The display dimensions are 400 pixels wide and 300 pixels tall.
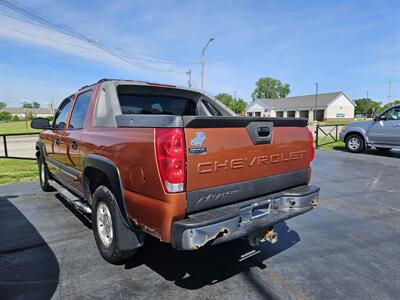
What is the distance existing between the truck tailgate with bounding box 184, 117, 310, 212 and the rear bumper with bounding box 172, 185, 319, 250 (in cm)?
9

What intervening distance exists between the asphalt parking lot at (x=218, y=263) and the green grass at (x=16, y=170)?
298 centimetres

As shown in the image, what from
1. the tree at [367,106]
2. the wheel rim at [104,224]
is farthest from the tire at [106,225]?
the tree at [367,106]

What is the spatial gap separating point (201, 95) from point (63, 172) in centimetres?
250

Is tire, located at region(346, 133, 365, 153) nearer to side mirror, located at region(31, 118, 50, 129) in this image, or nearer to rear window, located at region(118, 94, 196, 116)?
rear window, located at region(118, 94, 196, 116)

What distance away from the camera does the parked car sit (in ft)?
33.5

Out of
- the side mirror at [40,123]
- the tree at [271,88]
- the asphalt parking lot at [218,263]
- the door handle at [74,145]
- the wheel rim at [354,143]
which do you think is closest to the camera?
the asphalt parking lot at [218,263]

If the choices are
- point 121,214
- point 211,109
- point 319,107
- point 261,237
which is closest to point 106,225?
point 121,214

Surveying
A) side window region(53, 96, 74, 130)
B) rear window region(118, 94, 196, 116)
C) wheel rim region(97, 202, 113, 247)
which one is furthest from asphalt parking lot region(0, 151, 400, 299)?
rear window region(118, 94, 196, 116)

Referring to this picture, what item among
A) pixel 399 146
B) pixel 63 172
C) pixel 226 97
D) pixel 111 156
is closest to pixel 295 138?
pixel 111 156

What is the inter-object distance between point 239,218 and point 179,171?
68 cm

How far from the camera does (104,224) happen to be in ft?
10.2

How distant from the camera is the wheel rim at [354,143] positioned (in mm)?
11691

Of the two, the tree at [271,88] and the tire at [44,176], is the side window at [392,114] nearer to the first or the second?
the tire at [44,176]

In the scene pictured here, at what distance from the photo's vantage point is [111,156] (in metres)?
2.71
